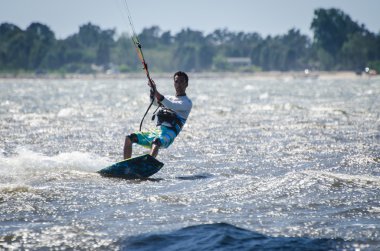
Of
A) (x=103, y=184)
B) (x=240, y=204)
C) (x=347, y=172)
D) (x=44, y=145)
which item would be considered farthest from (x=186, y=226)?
(x=44, y=145)

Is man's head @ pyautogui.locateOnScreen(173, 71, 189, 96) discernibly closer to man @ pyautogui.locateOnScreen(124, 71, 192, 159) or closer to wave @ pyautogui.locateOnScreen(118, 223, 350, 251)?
man @ pyautogui.locateOnScreen(124, 71, 192, 159)

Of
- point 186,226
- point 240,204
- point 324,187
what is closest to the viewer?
point 186,226

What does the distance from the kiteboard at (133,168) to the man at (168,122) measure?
0.91ft

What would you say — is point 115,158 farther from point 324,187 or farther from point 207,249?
point 207,249

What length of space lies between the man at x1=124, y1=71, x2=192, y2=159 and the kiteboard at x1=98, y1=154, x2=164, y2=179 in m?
0.28

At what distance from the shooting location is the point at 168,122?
13.0 m

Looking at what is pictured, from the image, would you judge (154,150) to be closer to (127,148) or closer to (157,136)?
(157,136)

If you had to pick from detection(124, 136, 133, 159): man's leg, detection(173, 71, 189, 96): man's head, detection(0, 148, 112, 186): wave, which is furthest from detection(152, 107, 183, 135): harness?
detection(0, 148, 112, 186): wave

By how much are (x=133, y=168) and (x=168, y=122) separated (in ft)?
4.03

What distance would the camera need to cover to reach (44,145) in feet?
59.7

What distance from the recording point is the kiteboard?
12.3 metres

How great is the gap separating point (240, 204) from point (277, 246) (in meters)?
2.22

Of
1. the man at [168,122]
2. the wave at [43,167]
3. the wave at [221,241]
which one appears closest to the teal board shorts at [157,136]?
the man at [168,122]

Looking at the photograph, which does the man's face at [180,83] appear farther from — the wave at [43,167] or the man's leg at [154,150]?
the wave at [43,167]
